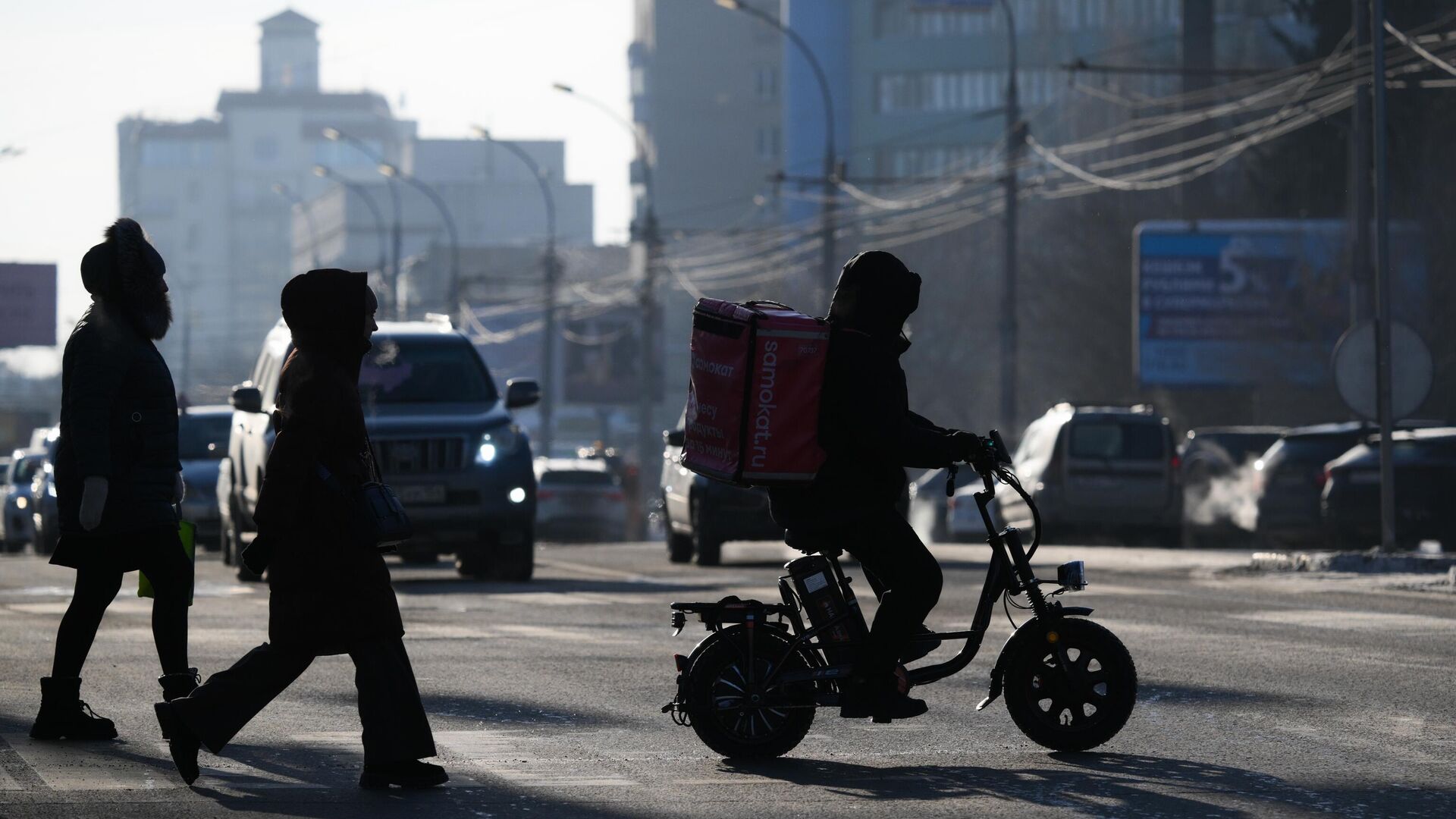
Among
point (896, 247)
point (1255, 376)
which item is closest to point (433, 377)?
point (1255, 376)

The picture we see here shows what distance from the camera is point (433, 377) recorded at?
62.8 feet

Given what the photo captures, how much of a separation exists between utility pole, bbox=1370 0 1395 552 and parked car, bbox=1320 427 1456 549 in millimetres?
2299

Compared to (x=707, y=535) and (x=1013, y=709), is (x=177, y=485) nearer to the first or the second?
(x=1013, y=709)

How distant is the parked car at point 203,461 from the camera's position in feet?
88.6

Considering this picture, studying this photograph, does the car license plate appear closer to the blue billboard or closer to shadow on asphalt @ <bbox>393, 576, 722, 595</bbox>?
shadow on asphalt @ <bbox>393, 576, 722, 595</bbox>

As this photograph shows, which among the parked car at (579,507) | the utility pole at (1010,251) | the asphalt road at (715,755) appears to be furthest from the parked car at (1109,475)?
the asphalt road at (715,755)

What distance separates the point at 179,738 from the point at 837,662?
6.96 ft

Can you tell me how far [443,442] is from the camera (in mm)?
18641

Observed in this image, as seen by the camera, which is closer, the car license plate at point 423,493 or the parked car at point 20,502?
the car license plate at point 423,493

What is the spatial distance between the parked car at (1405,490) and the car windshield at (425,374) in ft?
33.3

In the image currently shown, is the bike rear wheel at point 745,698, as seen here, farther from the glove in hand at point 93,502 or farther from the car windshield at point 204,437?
the car windshield at point 204,437

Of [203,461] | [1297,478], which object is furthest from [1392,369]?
[203,461]

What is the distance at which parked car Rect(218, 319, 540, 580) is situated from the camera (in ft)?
60.8

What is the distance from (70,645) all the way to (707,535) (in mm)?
13977
